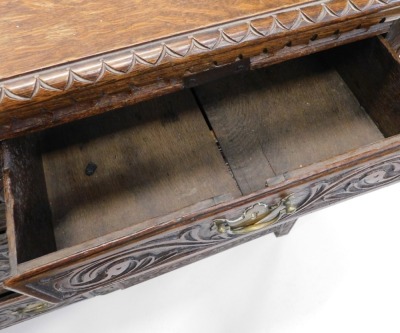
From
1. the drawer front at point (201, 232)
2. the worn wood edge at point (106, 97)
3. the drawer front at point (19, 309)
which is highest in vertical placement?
the worn wood edge at point (106, 97)

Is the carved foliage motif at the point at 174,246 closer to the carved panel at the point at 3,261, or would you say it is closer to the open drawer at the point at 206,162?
the open drawer at the point at 206,162

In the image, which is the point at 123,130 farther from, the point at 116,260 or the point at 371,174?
the point at 371,174

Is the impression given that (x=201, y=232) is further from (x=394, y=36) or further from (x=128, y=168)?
(x=394, y=36)

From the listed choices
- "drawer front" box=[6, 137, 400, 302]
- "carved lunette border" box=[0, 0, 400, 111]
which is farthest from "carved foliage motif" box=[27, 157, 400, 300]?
"carved lunette border" box=[0, 0, 400, 111]

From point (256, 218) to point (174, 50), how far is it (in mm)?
269

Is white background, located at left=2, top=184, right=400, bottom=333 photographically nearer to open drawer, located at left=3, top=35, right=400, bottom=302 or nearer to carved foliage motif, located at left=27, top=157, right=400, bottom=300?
open drawer, located at left=3, top=35, right=400, bottom=302

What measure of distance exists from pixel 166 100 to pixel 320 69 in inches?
12.6

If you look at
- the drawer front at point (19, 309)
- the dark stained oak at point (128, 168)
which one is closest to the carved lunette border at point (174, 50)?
the dark stained oak at point (128, 168)

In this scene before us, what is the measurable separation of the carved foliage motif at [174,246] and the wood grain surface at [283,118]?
0.11 m

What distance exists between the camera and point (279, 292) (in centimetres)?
96

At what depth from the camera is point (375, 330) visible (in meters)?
0.92

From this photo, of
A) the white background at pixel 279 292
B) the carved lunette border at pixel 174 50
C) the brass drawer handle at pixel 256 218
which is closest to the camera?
the carved lunette border at pixel 174 50

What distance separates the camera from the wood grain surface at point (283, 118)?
805mm

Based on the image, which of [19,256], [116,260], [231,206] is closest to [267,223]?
[231,206]
